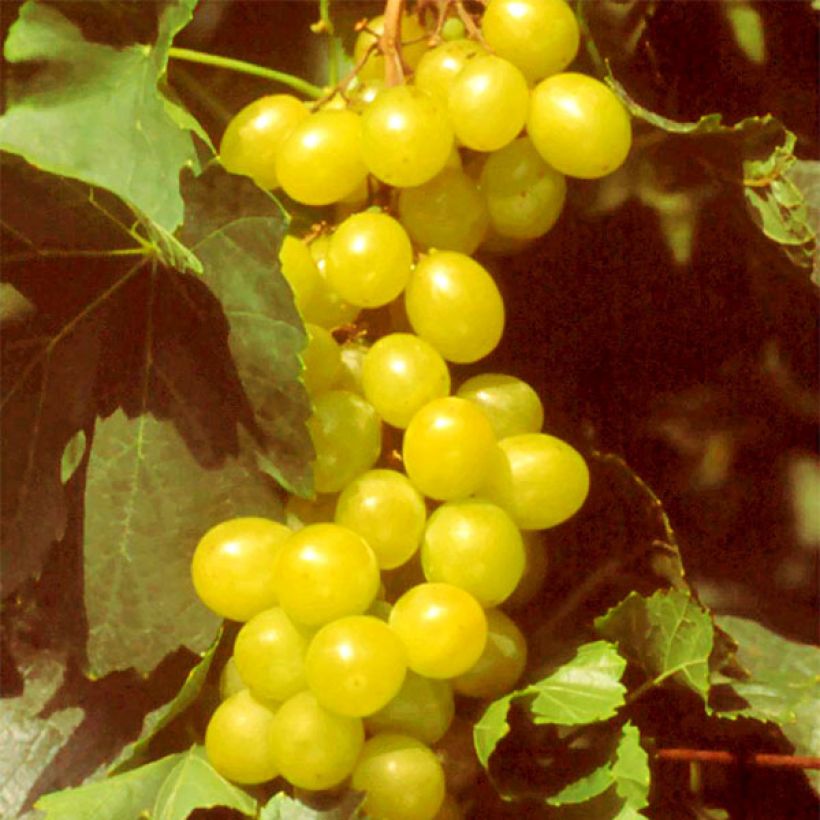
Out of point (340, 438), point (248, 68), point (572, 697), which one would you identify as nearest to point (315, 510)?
point (340, 438)

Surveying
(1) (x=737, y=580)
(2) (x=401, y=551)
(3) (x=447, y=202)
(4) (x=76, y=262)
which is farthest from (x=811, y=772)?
(4) (x=76, y=262)

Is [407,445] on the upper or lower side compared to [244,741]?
upper

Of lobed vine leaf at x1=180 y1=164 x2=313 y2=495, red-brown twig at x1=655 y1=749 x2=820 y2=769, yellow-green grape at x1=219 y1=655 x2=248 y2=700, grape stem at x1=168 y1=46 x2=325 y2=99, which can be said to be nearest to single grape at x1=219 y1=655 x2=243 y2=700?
yellow-green grape at x1=219 y1=655 x2=248 y2=700

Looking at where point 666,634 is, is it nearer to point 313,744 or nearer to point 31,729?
point 313,744

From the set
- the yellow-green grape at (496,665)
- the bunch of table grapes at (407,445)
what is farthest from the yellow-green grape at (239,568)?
the yellow-green grape at (496,665)

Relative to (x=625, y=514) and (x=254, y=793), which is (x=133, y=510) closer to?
(x=254, y=793)
